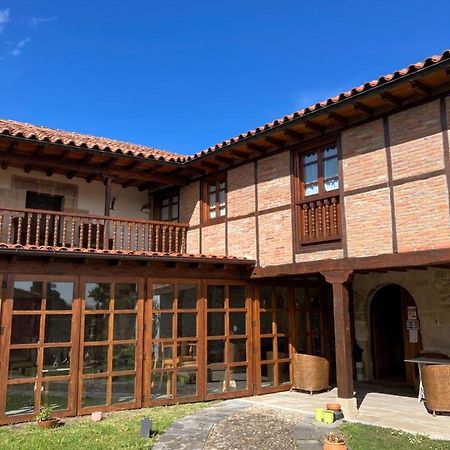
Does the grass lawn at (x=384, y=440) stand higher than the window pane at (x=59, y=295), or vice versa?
the window pane at (x=59, y=295)

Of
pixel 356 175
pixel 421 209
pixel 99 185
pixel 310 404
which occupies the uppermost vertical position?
pixel 99 185

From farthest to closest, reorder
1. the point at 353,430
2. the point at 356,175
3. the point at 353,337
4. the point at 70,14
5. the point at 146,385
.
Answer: the point at 353,337 → the point at 70,14 → the point at 146,385 → the point at 356,175 → the point at 353,430

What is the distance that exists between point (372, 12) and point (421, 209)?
13.6 feet

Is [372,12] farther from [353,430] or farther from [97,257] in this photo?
[353,430]

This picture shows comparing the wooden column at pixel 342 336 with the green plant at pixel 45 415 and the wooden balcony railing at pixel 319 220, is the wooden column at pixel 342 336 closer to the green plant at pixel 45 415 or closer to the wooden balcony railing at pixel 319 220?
the wooden balcony railing at pixel 319 220

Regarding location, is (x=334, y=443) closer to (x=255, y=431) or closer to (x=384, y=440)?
(x=384, y=440)

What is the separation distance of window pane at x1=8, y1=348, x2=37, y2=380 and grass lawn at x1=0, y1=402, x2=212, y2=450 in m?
0.76

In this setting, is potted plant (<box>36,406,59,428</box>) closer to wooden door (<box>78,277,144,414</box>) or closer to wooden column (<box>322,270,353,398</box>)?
wooden door (<box>78,277,144,414</box>)

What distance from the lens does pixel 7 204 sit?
32.9 feet

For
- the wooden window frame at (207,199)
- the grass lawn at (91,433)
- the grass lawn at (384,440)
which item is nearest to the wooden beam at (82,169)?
the wooden window frame at (207,199)

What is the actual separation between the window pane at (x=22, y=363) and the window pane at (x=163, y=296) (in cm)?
222

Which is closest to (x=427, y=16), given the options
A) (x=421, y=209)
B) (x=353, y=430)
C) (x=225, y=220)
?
(x=421, y=209)

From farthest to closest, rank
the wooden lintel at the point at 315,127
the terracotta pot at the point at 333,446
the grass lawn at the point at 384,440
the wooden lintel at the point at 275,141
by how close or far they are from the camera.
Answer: the wooden lintel at the point at 275,141 < the wooden lintel at the point at 315,127 < the grass lawn at the point at 384,440 < the terracotta pot at the point at 333,446

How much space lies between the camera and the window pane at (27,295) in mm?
7664
